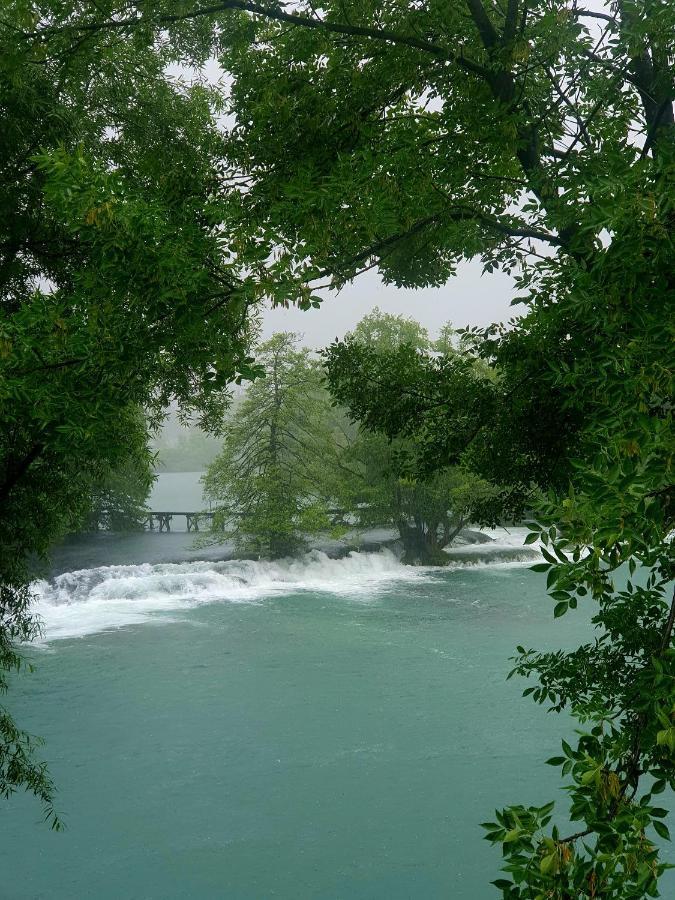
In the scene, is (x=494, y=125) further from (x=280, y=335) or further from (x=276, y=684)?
(x=280, y=335)

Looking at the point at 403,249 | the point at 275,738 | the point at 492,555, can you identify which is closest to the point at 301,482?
the point at 492,555

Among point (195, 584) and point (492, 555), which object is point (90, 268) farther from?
point (492, 555)

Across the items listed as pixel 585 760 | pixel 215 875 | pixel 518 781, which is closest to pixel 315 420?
pixel 518 781

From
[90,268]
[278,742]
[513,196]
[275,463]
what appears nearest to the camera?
[90,268]

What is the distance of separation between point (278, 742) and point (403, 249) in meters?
7.74

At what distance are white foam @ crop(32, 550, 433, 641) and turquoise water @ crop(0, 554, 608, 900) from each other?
5.9 inches

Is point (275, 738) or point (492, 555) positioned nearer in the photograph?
point (275, 738)

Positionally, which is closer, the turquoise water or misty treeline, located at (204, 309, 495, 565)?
the turquoise water

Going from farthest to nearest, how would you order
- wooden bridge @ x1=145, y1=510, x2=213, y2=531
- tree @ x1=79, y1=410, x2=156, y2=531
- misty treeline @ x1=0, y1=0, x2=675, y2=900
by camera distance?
wooden bridge @ x1=145, y1=510, x2=213, y2=531 → tree @ x1=79, y1=410, x2=156, y2=531 → misty treeline @ x1=0, y1=0, x2=675, y2=900

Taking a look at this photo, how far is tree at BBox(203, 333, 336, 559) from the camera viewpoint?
1032 inches

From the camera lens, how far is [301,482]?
27.1 m

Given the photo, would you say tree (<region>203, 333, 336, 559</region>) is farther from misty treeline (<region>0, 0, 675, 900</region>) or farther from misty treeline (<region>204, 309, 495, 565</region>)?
misty treeline (<region>0, 0, 675, 900</region>)

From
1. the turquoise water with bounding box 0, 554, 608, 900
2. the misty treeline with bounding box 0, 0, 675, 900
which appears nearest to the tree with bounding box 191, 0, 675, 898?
the misty treeline with bounding box 0, 0, 675, 900

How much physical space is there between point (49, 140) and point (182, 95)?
2195 millimetres
